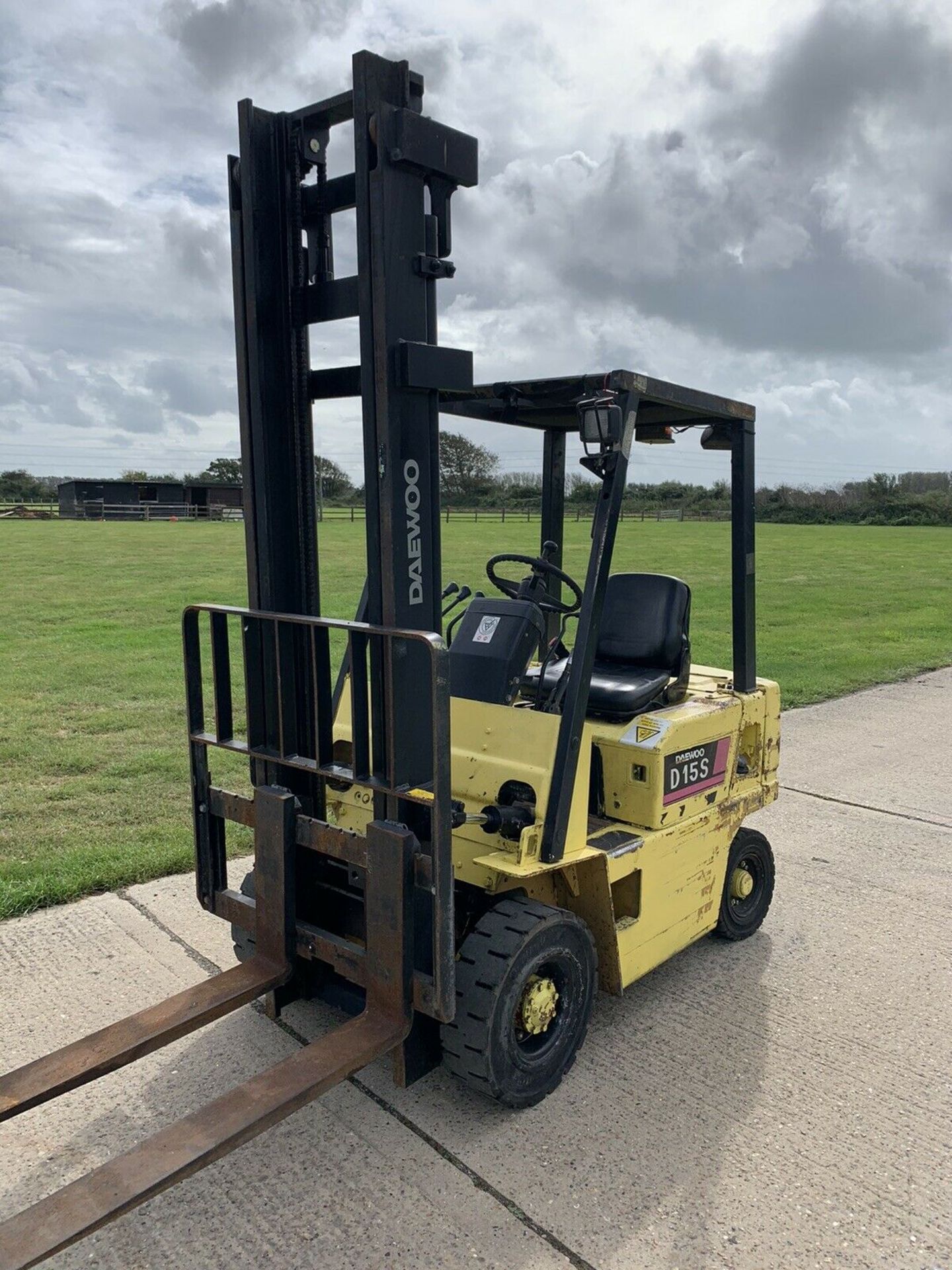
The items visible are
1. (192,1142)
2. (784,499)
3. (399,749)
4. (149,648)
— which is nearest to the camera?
(192,1142)

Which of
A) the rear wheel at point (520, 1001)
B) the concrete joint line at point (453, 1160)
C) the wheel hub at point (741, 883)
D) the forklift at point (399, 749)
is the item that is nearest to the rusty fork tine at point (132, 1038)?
the forklift at point (399, 749)

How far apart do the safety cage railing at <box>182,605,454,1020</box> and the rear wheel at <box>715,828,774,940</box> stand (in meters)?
1.89

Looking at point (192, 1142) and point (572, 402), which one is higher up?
point (572, 402)

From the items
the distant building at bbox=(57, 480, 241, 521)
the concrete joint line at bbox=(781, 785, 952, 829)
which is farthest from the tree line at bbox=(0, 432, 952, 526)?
the concrete joint line at bbox=(781, 785, 952, 829)

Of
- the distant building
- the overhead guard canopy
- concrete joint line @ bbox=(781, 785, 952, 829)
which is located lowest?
concrete joint line @ bbox=(781, 785, 952, 829)

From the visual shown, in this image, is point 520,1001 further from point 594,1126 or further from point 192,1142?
point 192,1142

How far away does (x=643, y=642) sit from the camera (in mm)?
4477

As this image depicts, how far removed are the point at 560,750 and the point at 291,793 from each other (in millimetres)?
966

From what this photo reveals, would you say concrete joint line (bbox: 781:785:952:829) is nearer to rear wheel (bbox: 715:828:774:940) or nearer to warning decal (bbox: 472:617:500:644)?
rear wheel (bbox: 715:828:774:940)

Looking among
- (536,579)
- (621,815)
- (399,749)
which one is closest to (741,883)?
(621,815)

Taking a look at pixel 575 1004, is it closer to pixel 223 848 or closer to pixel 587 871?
pixel 587 871

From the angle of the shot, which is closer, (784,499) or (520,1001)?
(520,1001)

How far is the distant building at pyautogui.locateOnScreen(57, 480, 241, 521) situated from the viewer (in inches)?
2490

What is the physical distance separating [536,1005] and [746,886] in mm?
1743
